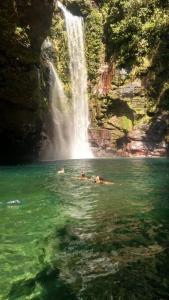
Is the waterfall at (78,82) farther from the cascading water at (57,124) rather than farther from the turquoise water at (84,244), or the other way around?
the turquoise water at (84,244)

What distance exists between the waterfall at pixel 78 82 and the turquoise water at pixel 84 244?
2804 cm

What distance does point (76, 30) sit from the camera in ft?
155

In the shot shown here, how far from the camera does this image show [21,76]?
95.3ft

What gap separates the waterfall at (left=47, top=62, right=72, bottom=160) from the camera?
140ft

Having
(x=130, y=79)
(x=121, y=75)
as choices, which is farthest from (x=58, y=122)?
(x=130, y=79)

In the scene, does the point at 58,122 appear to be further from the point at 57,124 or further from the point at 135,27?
the point at 135,27

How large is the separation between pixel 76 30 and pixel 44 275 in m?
43.0

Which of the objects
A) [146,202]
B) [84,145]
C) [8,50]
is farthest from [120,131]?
[146,202]

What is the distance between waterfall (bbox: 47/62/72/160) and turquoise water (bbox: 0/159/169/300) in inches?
1007

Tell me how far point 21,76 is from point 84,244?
70.7 ft

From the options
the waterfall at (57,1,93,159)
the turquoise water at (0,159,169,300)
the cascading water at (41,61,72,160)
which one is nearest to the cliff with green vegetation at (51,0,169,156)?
the waterfall at (57,1,93,159)

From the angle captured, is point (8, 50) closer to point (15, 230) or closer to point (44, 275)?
point (15, 230)

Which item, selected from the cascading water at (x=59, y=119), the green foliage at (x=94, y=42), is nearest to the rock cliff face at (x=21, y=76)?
the cascading water at (x=59, y=119)

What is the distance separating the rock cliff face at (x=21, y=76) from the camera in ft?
82.2
